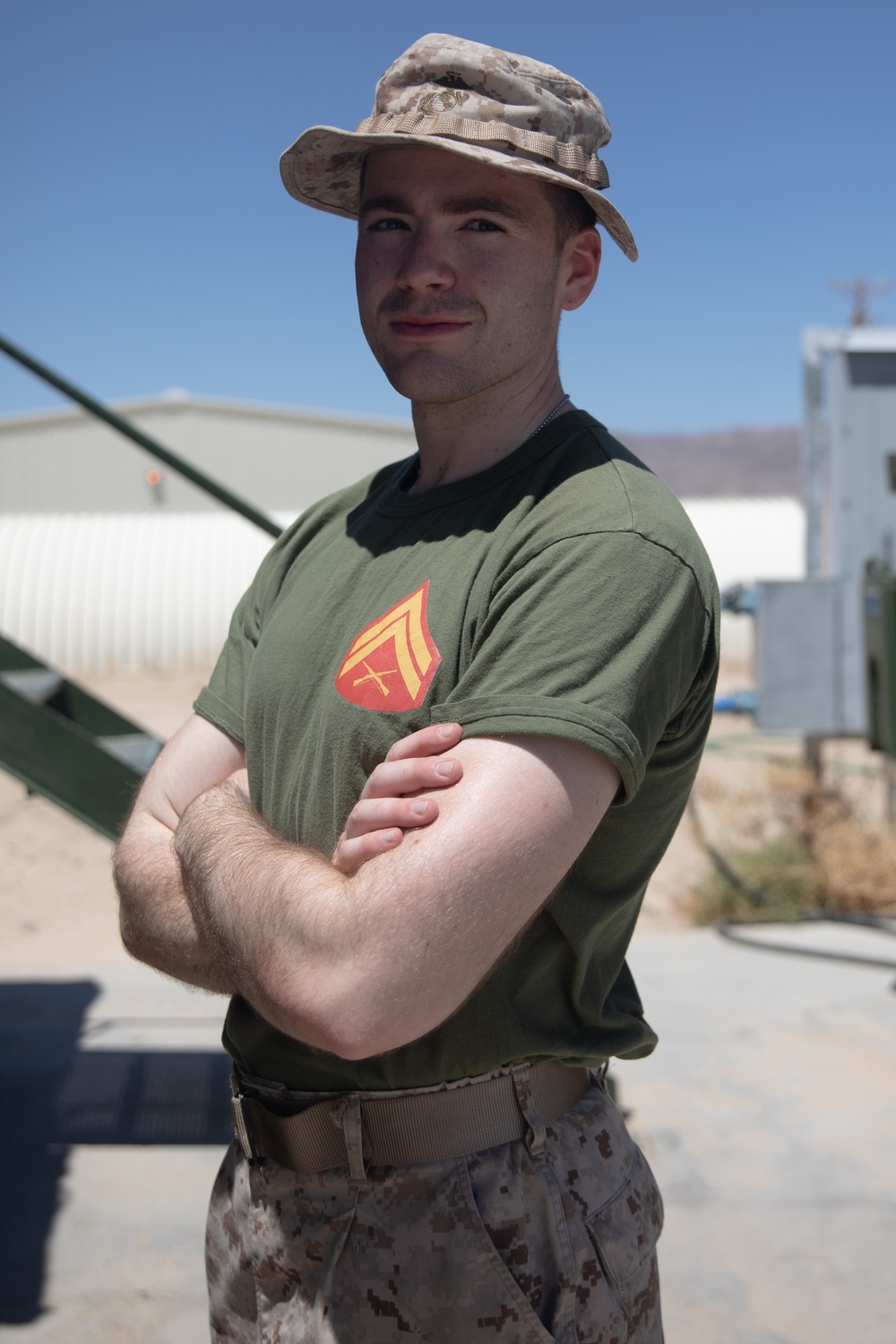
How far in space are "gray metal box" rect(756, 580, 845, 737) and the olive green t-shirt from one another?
5.33 m

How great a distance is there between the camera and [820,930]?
6.04 metres

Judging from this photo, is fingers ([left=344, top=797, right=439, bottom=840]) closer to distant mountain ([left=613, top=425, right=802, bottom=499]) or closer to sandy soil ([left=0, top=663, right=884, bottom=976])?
sandy soil ([left=0, top=663, right=884, bottom=976])

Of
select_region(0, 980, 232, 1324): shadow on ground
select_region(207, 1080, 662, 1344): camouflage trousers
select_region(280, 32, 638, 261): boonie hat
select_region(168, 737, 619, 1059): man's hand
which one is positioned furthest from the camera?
select_region(0, 980, 232, 1324): shadow on ground

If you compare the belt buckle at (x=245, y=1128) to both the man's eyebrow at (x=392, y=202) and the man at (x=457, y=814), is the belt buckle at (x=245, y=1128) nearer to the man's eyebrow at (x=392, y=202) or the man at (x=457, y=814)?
the man at (x=457, y=814)

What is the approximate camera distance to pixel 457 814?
1267 mm

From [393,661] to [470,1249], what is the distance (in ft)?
2.31

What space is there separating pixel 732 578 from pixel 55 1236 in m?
17.8

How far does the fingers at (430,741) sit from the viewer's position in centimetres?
132

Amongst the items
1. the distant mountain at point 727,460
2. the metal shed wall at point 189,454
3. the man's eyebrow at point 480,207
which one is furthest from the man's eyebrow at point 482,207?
the distant mountain at point 727,460

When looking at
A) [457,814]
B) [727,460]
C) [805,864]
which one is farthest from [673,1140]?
[727,460]

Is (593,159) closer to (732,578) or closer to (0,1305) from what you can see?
(0,1305)

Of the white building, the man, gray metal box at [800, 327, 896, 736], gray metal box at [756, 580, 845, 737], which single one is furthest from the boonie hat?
the white building

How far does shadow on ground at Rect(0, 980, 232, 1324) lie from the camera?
3.44 metres

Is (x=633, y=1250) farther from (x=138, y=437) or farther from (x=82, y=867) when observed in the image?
(x=82, y=867)
